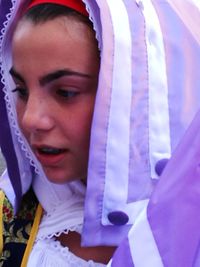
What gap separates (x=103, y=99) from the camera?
2.92 ft

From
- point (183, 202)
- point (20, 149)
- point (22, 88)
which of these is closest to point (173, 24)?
point (22, 88)

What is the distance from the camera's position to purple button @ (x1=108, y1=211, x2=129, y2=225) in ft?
2.98

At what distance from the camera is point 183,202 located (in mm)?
549

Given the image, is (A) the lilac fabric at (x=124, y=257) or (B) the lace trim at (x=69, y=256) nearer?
(A) the lilac fabric at (x=124, y=257)

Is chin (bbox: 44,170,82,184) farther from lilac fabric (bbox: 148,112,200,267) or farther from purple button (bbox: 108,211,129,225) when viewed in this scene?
lilac fabric (bbox: 148,112,200,267)

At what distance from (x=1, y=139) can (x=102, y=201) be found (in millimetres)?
350

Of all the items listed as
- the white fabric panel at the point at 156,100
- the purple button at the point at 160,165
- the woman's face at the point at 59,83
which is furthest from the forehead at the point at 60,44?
the purple button at the point at 160,165

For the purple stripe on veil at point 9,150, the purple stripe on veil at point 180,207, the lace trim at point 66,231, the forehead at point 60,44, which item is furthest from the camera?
the purple stripe on veil at point 9,150

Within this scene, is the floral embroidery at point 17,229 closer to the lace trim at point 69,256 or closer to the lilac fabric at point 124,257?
the lace trim at point 69,256

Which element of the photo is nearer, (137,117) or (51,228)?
(137,117)

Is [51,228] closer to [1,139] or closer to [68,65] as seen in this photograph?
[1,139]

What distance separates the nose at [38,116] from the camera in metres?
0.90

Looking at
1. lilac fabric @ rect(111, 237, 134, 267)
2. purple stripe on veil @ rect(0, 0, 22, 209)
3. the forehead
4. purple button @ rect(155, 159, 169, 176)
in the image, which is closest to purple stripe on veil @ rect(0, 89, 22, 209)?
purple stripe on veil @ rect(0, 0, 22, 209)

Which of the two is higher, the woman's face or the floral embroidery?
the woman's face
